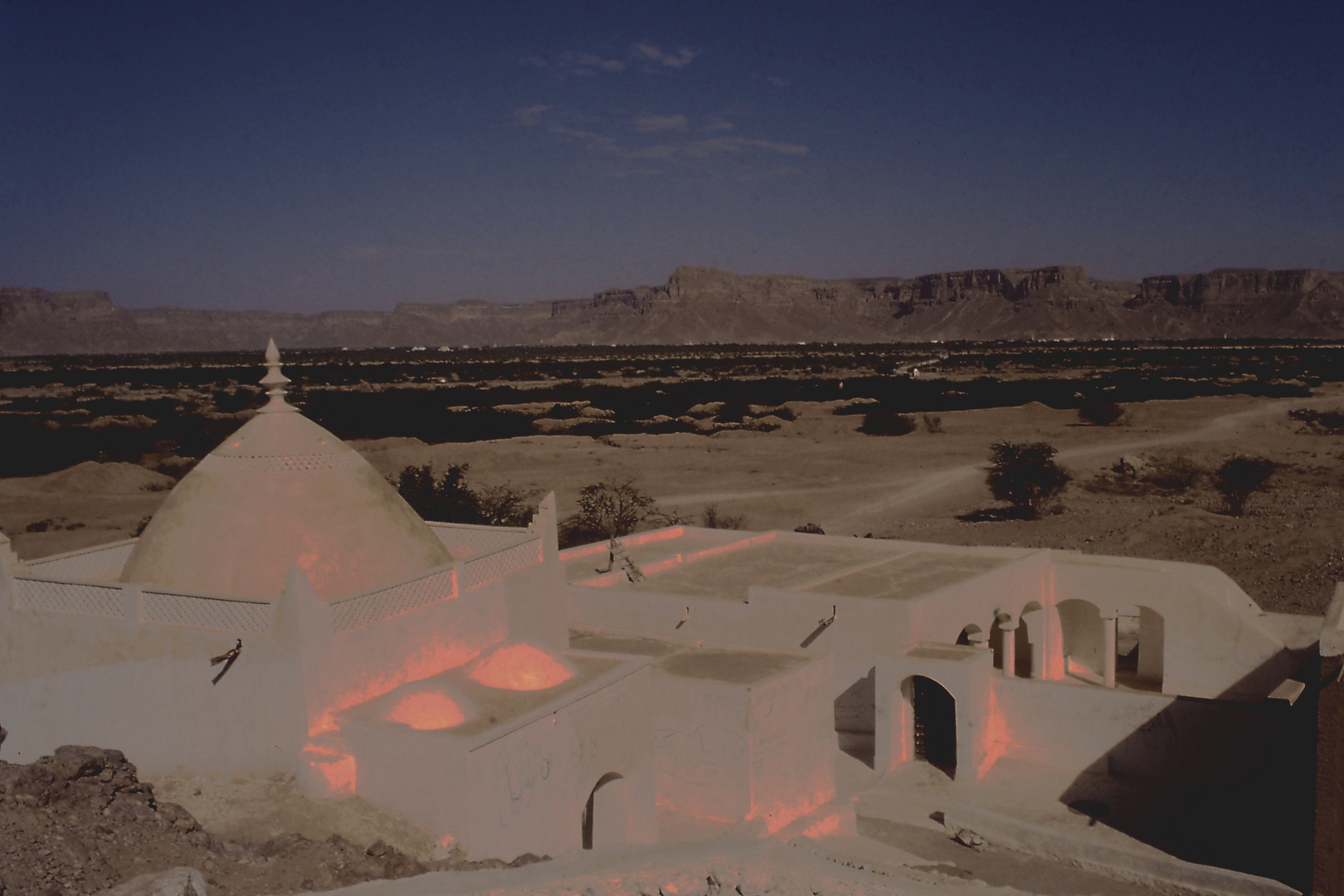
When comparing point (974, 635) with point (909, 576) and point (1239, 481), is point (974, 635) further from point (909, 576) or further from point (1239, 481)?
point (1239, 481)

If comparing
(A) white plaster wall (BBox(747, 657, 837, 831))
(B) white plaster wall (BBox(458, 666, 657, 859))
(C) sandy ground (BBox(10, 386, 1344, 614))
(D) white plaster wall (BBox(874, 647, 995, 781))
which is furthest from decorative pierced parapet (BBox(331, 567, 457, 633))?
(C) sandy ground (BBox(10, 386, 1344, 614))

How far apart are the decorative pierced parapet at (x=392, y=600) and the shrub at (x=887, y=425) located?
3947 cm

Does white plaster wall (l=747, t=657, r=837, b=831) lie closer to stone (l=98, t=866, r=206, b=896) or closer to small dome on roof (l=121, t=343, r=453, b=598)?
small dome on roof (l=121, t=343, r=453, b=598)

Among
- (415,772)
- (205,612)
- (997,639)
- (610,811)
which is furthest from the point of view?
(997,639)

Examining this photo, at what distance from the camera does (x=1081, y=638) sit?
1695 centimetres

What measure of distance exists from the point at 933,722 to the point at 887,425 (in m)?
36.4

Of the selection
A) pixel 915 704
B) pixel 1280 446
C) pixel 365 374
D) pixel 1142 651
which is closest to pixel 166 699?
pixel 915 704

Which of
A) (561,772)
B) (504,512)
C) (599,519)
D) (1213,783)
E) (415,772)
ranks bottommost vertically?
(1213,783)

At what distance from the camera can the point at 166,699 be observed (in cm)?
889

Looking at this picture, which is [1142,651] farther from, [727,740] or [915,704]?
[727,740]

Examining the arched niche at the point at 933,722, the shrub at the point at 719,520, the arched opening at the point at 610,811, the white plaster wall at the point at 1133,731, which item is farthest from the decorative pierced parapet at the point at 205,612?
the shrub at the point at 719,520

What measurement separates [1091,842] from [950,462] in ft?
96.0

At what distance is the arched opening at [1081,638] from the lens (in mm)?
16516

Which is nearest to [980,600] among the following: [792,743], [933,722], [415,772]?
[933,722]
